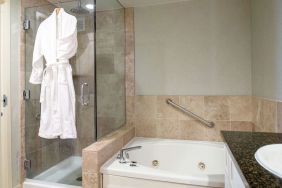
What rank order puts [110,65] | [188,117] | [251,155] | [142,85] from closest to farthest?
[251,155], [110,65], [188,117], [142,85]

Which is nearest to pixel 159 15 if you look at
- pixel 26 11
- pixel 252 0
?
pixel 252 0

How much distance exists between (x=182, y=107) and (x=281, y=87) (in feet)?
3.52

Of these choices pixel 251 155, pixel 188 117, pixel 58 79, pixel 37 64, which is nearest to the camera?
pixel 251 155

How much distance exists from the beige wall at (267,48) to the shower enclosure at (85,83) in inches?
57.9

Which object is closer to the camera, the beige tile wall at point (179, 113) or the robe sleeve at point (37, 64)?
the robe sleeve at point (37, 64)

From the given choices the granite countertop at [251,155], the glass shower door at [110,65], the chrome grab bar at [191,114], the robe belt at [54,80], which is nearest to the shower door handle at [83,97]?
the glass shower door at [110,65]

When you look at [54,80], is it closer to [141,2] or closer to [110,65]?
[110,65]

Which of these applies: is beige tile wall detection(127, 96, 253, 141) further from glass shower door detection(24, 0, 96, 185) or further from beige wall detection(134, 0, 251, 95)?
glass shower door detection(24, 0, 96, 185)

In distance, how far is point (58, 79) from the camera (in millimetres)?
1855

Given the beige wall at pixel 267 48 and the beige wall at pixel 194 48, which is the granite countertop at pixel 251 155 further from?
the beige wall at pixel 194 48

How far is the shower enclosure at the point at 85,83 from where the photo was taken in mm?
1948

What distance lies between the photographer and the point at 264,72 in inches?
68.1

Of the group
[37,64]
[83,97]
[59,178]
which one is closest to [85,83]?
[83,97]

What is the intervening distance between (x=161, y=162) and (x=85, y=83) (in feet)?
4.03
